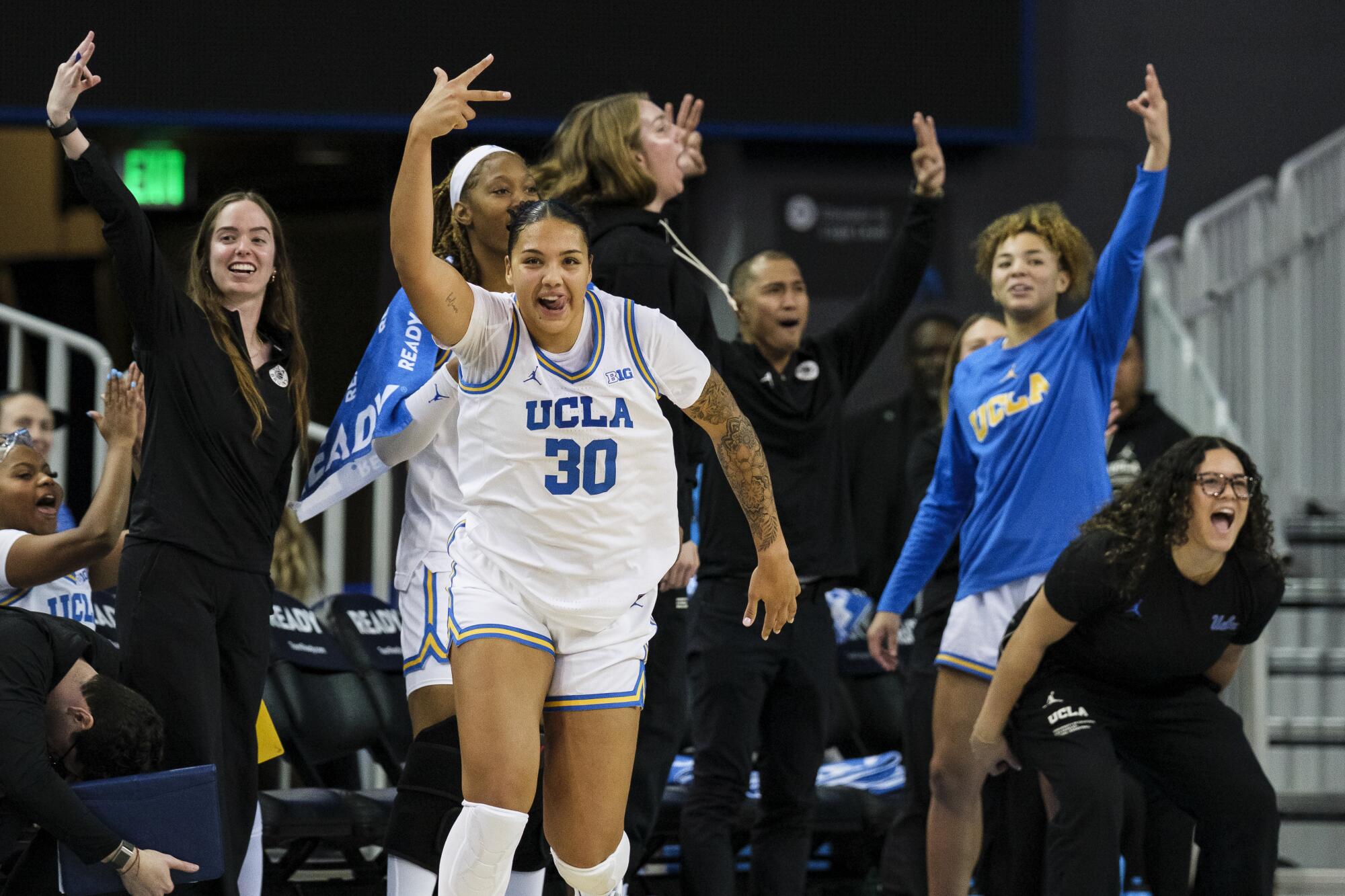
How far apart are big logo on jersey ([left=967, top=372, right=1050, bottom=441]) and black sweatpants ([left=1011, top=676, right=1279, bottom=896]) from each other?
0.72 meters

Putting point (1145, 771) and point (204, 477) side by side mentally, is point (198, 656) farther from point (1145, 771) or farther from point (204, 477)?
point (1145, 771)

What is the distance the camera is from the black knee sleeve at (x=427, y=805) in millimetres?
3912

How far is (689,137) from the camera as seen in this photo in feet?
16.3

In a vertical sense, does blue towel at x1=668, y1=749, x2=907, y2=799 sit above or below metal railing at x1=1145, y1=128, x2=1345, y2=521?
below

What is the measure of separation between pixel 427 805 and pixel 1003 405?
6.49ft

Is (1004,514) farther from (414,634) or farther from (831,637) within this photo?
(414,634)

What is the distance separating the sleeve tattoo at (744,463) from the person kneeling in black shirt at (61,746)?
4.45 ft

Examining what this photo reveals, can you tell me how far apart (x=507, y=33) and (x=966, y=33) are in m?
2.00

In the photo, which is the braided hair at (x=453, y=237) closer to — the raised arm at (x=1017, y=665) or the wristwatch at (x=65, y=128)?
the wristwatch at (x=65, y=128)

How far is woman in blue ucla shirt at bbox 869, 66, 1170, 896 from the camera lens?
191 inches

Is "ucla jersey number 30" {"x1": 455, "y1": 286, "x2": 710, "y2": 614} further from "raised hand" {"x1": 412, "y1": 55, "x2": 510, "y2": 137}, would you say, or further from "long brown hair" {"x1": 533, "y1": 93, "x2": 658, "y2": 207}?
"long brown hair" {"x1": 533, "y1": 93, "x2": 658, "y2": 207}

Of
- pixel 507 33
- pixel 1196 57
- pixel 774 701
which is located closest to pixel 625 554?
pixel 774 701

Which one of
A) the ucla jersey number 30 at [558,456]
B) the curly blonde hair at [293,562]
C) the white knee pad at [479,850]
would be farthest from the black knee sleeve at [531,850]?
the curly blonde hair at [293,562]

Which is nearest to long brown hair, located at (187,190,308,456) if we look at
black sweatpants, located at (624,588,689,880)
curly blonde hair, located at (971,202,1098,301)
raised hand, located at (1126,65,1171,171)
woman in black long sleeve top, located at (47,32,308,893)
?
woman in black long sleeve top, located at (47,32,308,893)
